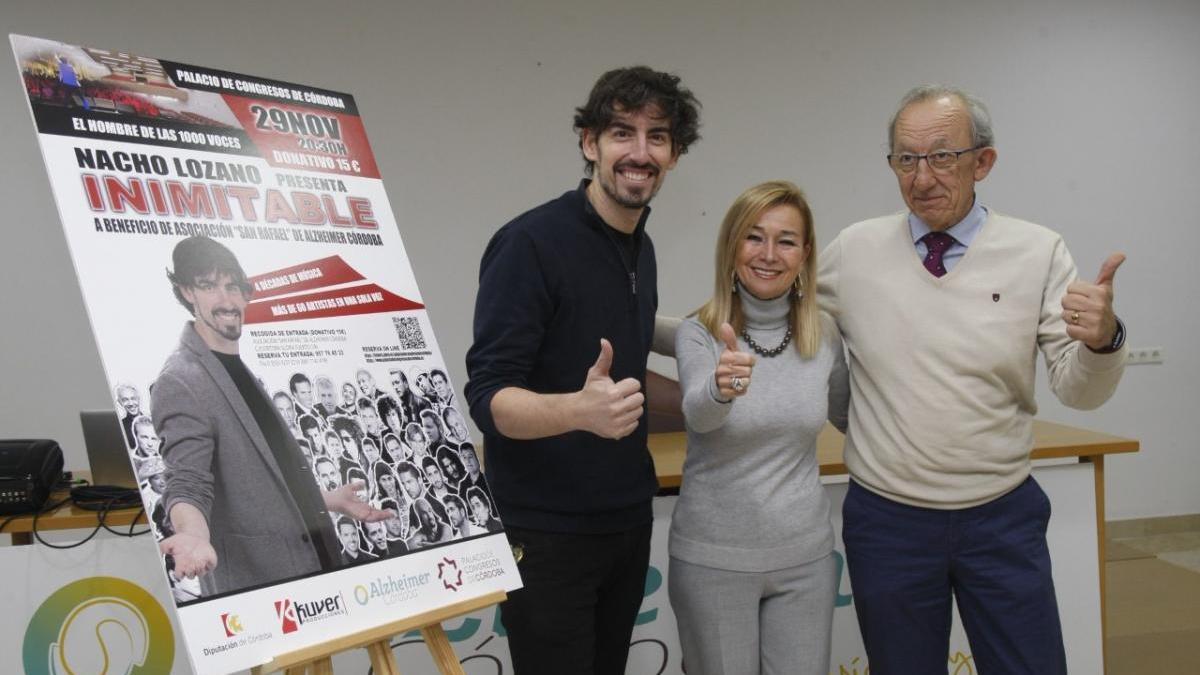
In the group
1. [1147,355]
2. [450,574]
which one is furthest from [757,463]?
[1147,355]

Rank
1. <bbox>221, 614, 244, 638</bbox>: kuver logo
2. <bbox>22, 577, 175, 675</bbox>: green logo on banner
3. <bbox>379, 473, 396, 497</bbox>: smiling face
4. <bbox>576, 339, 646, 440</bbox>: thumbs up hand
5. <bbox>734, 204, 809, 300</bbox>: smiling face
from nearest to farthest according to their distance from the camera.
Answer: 1. <bbox>221, 614, 244, 638</bbox>: kuver logo
2. <bbox>576, 339, 646, 440</bbox>: thumbs up hand
3. <bbox>379, 473, 396, 497</bbox>: smiling face
4. <bbox>734, 204, 809, 300</bbox>: smiling face
5. <bbox>22, 577, 175, 675</bbox>: green logo on banner

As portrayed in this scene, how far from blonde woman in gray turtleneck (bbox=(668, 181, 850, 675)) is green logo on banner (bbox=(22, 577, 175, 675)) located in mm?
1324

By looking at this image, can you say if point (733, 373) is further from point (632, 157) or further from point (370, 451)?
point (370, 451)

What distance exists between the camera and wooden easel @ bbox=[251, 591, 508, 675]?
1.29 m

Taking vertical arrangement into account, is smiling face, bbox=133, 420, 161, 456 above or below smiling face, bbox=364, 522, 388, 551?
above

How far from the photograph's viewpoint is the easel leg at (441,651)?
4.88 feet

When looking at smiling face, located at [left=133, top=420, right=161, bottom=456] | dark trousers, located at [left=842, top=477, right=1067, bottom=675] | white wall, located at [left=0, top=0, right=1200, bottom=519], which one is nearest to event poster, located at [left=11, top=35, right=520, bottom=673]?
smiling face, located at [left=133, top=420, right=161, bottom=456]

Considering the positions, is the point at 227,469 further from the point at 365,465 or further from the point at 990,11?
the point at 990,11

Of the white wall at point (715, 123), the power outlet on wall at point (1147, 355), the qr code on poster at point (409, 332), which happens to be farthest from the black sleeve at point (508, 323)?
the power outlet on wall at point (1147, 355)

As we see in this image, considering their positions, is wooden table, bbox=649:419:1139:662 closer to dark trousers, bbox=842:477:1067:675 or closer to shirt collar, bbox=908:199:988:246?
dark trousers, bbox=842:477:1067:675

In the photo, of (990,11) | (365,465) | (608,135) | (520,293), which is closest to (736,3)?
(990,11)

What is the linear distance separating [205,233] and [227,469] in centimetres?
39

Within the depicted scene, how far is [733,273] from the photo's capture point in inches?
68.7

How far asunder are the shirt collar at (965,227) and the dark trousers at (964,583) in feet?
1.66
